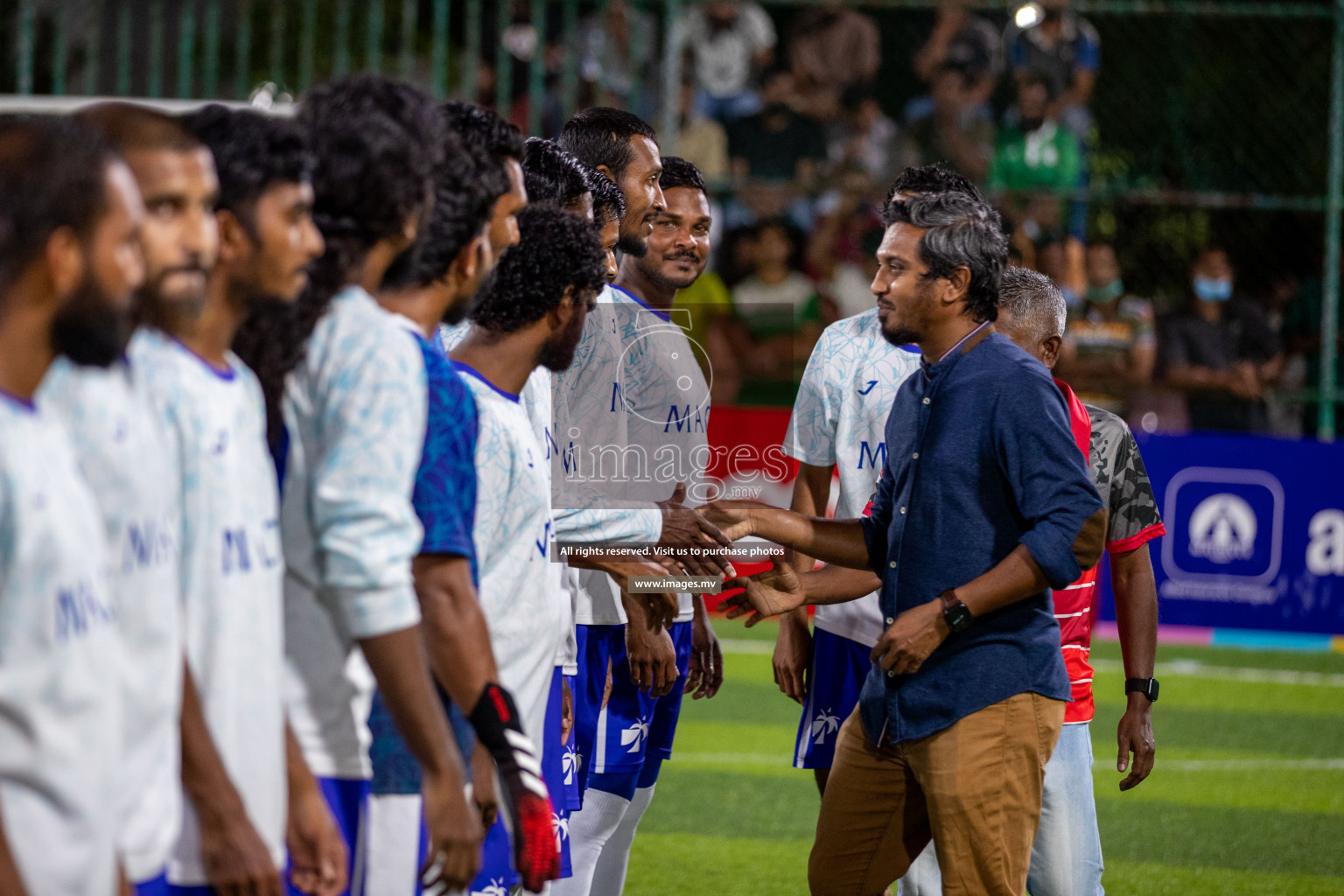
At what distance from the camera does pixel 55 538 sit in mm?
2066

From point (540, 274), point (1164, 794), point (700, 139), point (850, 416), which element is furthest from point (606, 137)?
point (700, 139)

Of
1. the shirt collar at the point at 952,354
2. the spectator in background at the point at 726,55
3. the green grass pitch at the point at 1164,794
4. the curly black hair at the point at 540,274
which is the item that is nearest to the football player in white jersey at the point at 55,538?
the curly black hair at the point at 540,274

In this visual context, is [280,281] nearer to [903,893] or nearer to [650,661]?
[650,661]

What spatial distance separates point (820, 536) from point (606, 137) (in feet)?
5.93

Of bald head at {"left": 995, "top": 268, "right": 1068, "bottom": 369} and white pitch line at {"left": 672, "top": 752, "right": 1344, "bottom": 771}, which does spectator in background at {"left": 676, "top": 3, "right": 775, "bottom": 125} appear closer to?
white pitch line at {"left": 672, "top": 752, "right": 1344, "bottom": 771}

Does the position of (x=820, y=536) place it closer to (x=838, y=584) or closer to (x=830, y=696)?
(x=838, y=584)

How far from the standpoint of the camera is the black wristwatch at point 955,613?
3.81 metres

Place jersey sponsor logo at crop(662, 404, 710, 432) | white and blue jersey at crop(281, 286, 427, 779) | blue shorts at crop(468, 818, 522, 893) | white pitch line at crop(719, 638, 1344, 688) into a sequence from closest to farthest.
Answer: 1. white and blue jersey at crop(281, 286, 427, 779)
2. blue shorts at crop(468, 818, 522, 893)
3. jersey sponsor logo at crop(662, 404, 710, 432)
4. white pitch line at crop(719, 638, 1344, 688)

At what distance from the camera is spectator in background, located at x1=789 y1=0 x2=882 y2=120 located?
1418 centimetres

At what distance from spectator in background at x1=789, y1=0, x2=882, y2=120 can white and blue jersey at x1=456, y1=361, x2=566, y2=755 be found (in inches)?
448

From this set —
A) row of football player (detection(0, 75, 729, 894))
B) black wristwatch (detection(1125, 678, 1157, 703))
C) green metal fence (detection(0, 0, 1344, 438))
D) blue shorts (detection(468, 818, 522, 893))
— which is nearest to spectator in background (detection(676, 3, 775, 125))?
green metal fence (detection(0, 0, 1344, 438))

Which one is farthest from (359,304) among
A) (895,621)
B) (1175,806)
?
(1175,806)

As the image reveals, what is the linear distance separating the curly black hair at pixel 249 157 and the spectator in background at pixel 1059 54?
39.1ft

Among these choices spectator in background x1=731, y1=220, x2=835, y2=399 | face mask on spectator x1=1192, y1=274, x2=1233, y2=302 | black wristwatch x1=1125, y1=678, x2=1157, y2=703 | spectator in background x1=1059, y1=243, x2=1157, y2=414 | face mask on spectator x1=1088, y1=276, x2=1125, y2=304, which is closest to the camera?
black wristwatch x1=1125, y1=678, x2=1157, y2=703
